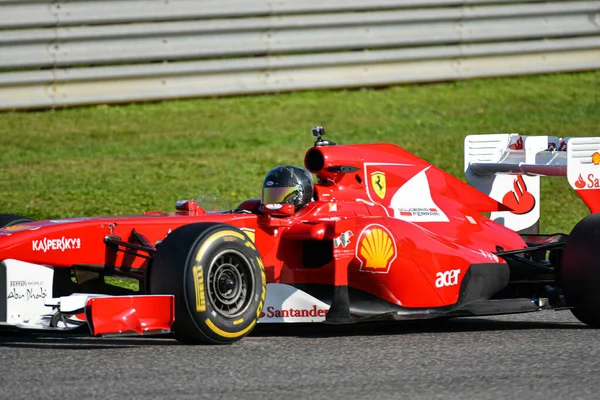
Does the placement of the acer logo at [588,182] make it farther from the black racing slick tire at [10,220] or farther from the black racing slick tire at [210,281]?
the black racing slick tire at [10,220]

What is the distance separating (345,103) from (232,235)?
911 cm

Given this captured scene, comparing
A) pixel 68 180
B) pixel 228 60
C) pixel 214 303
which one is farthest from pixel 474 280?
pixel 228 60

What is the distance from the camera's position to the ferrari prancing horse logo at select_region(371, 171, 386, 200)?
8.55 meters

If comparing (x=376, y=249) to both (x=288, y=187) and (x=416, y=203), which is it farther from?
(x=416, y=203)

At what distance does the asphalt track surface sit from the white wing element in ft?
2.91

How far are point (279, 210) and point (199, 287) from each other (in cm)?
120

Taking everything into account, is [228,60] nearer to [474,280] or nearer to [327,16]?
[327,16]

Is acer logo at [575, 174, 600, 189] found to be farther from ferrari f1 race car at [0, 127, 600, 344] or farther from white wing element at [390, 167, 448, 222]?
white wing element at [390, 167, 448, 222]

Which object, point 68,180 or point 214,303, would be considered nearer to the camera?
point 214,303

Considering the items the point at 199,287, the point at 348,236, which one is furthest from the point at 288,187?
the point at 199,287

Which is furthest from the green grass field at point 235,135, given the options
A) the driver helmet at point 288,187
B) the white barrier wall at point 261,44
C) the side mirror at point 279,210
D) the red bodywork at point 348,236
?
the side mirror at point 279,210

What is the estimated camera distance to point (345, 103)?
16.2 m

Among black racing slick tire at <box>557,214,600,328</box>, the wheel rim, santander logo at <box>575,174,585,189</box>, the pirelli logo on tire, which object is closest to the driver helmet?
the wheel rim

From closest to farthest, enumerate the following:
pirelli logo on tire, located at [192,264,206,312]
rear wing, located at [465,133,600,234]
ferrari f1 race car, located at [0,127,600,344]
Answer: pirelli logo on tire, located at [192,264,206,312] → ferrari f1 race car, located at [0,127,600,344] → rear wing, located at [465,133,600,234]
